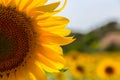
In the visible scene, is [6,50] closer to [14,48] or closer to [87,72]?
[14,48]

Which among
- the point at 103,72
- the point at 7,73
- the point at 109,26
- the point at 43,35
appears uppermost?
the point at 43,35

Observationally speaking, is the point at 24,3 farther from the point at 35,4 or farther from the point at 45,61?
the point at 45,61

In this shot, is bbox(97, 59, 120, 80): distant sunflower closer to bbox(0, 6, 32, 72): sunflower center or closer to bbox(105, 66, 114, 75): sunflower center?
bbox(105, 66, 114, 75): sunflower center

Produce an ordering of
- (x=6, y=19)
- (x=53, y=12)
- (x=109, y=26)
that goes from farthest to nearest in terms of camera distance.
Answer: (x=109, y=26) → (x=6, y=19) → (x=53, y=12)

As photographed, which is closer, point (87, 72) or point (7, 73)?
point (7, 73)

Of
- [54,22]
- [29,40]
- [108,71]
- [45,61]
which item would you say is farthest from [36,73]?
[108,71]

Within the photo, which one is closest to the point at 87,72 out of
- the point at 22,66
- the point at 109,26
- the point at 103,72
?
the point at 103,72

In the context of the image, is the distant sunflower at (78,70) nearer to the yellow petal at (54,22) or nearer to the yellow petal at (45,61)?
the yellow petal at (45,61)

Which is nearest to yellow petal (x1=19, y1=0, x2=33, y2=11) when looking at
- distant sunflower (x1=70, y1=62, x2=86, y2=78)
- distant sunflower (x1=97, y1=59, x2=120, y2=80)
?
distant sunflower (x1=70, y1=62, x2=86, y2=78)

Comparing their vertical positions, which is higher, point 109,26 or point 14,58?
point 14,58
